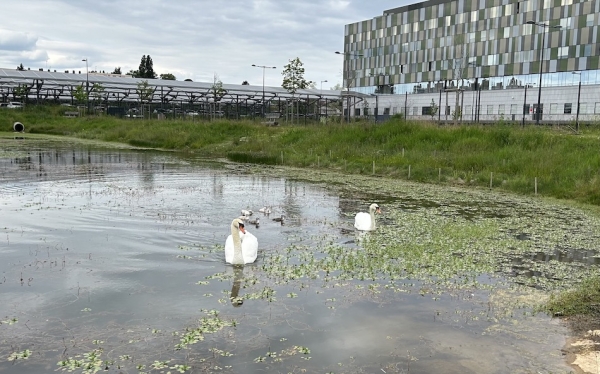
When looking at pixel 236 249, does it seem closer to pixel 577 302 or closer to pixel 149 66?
pixel 577 302

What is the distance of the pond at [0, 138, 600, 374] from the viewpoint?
721cm

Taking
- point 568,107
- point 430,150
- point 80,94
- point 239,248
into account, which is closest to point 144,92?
point 80,94

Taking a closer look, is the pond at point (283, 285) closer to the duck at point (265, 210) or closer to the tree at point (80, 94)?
the duck at point (265, 210)

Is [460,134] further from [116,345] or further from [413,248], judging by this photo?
[116,345]

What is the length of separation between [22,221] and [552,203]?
17.3m

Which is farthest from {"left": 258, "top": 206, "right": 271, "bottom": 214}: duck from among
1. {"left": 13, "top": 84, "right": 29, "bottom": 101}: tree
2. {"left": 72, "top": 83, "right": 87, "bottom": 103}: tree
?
{"left": 13, "top": 84, "right": 29, "bottom": 101}: tree

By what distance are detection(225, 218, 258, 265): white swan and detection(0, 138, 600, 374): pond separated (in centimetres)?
18

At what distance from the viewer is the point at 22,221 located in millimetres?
14578

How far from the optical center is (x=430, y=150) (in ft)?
93.5

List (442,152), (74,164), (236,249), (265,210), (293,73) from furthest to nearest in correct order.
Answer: (293,73) → (74,164) → (442,152) → (265,210) → (236,249)

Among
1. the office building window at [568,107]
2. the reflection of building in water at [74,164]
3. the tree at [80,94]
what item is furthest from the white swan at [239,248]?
the office building window at [568,107]

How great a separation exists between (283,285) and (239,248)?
1.58 m

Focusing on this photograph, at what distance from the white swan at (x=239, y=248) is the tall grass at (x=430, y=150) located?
46.3 feet

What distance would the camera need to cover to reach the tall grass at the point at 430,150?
2238 centimetres
